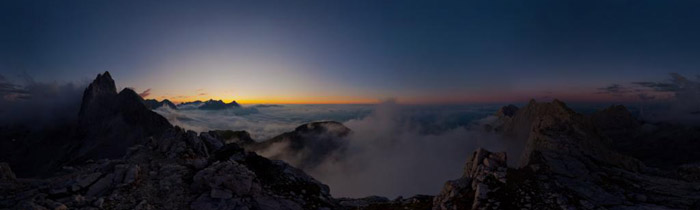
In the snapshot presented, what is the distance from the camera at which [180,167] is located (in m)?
33.8

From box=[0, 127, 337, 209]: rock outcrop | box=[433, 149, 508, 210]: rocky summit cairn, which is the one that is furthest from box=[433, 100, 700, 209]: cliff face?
box=[0, 127, 337, 209]: rock outcrop

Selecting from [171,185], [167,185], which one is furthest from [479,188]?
[167,185]

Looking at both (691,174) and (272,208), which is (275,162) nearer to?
(272,208)

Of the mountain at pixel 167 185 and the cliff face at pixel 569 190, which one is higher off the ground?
the mountain at pixel 167 185

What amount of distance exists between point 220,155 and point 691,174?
231ft

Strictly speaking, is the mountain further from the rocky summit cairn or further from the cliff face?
the cliff face

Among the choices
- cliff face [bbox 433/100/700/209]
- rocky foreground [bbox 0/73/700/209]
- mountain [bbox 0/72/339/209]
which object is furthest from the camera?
cliff face [bbox 433/100/700/209]

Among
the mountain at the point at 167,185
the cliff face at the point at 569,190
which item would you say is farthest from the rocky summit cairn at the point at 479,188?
the mountain at the point at 167,185

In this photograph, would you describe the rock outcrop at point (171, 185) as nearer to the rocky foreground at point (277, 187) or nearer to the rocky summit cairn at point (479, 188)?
the rocky foreground at point (277, 187)

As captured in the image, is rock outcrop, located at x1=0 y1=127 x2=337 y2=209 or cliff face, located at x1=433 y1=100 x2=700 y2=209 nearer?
rock outcrop, located at x1=0 y1=127 x2=337 y2=209

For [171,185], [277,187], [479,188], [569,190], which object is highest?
[171,185]

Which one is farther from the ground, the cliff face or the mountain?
the mountain

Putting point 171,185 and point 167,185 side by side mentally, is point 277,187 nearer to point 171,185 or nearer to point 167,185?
point 171,185

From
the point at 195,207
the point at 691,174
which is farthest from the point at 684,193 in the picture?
the point at 195,207
